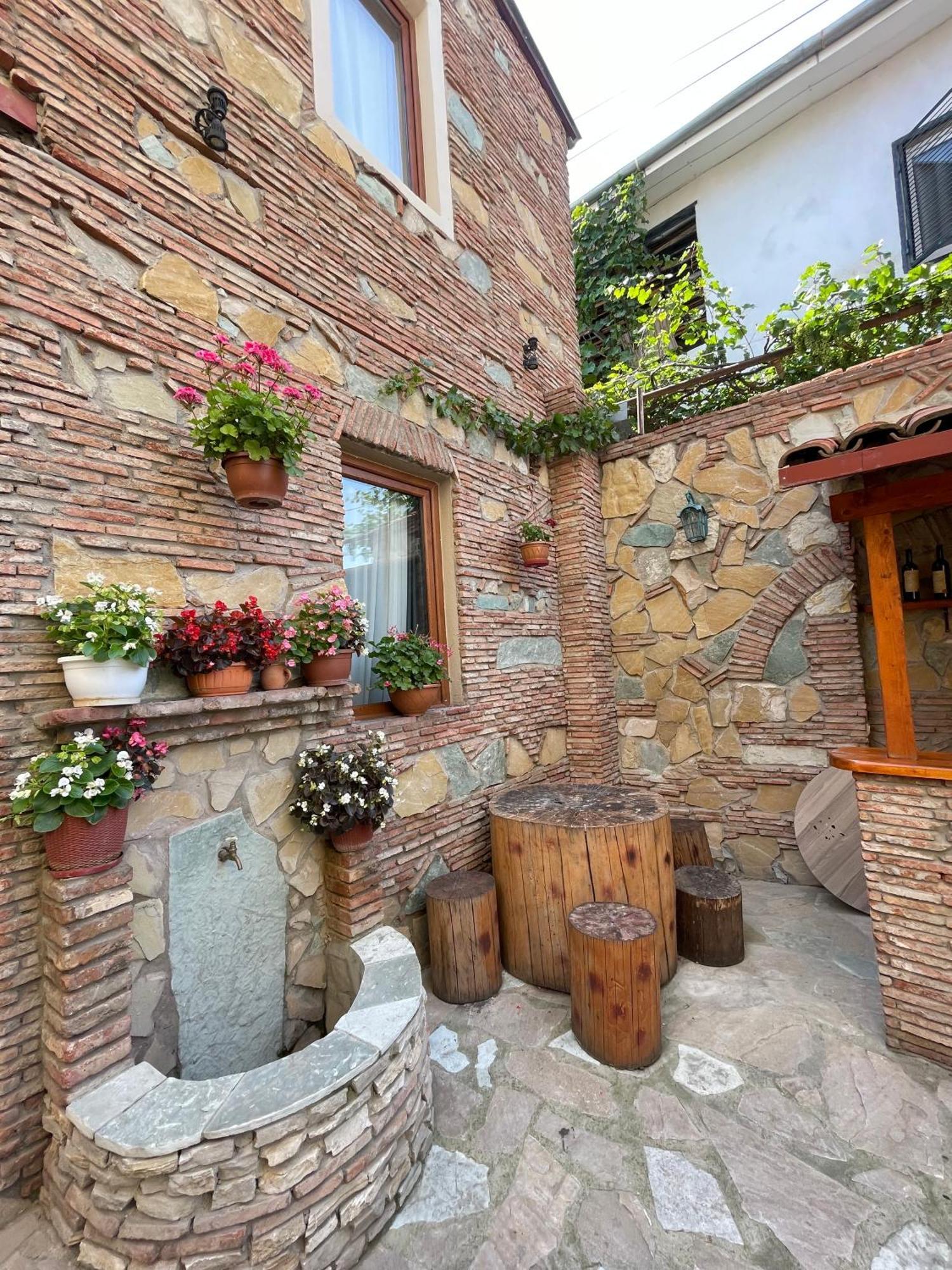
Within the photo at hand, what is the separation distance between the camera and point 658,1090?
2072mm

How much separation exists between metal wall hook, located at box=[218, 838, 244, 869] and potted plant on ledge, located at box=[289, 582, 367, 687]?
682mm

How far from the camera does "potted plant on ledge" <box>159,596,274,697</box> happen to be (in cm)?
193

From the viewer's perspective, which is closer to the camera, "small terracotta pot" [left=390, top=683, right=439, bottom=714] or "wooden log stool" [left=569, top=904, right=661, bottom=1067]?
"wooden log stool" [left=569, top=904, right=661, bottom=1067]

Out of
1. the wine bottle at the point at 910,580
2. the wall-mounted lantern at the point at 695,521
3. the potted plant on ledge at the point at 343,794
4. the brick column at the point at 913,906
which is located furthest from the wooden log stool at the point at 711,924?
the wall-mounted lantern at the point at 695,521

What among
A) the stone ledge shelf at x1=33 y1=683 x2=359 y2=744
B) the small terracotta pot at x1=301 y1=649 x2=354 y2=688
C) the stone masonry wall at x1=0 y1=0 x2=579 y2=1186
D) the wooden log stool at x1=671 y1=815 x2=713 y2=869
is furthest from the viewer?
the wooden log stool at x1=671 y1=815 x2=713 y2=869

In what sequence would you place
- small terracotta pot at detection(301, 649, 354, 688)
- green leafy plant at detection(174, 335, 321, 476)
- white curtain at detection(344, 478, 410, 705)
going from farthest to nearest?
white curtain at detection(344, 478, 410, 705)
small terracotta pot at detection(301, 649, 354, 688)
green leafy plant at detection(174, 335, 321, 476)

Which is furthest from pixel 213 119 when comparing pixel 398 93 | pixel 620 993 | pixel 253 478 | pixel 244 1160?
pixel 620 993

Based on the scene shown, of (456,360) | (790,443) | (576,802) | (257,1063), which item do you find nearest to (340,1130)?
(257,1063)


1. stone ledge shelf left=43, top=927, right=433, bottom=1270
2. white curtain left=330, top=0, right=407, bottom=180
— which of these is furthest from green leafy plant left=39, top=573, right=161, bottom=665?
white curtain left=330, top=0, right=407, bottom=180

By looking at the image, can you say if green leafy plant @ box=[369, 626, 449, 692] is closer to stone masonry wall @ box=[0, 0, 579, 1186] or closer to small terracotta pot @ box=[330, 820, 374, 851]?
stone masonry wall @ box=[0, 0, 579, 1186]

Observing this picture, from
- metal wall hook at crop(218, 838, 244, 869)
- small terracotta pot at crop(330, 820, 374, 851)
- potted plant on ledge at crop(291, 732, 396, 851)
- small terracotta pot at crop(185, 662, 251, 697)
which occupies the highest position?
small terracotta pot at crop(185, 662, 251, 697)

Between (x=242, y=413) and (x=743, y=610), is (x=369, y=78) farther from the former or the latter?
(x=743, y=610)

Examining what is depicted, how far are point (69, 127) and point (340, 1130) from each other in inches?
133

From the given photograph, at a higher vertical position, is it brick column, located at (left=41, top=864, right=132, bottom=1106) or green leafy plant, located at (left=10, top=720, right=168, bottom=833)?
green leafy plant, located at (left=10, top=720, right=168, bottom=833)
